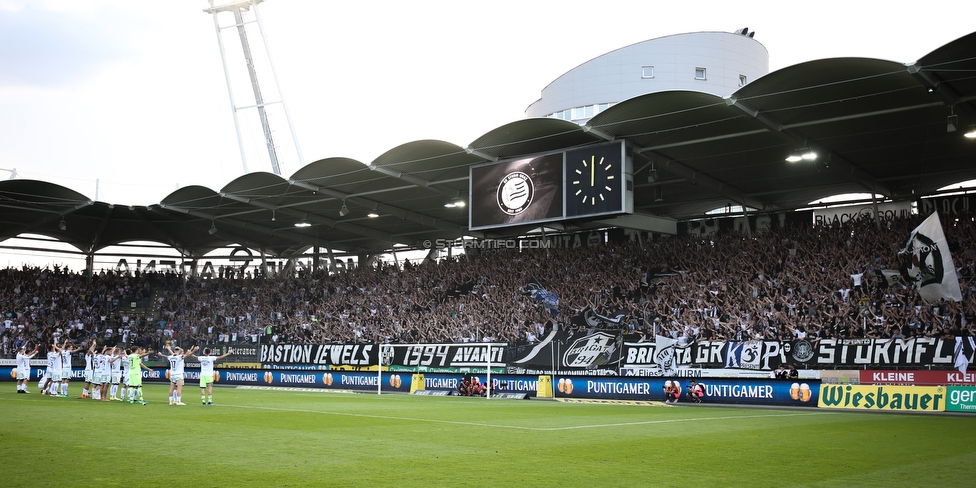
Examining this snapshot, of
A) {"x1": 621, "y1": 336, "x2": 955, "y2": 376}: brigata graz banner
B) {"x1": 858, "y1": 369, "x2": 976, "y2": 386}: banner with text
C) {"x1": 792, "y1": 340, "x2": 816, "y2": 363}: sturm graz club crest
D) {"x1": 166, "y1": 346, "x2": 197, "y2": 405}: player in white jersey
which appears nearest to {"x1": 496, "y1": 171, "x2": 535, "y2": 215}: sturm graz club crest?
{"x1": 621, "y1": 336, "x2": 955, "y2": 376}: brigata graz banner

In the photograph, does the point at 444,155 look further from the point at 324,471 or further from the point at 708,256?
the point at 324,471

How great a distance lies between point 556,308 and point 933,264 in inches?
656

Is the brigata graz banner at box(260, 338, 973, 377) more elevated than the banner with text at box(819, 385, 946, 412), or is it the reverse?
the brigata graz banner at box(260, 338, 973, 377)

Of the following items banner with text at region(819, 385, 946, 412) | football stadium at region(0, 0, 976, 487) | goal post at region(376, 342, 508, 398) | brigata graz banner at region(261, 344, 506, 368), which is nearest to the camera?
football stadium at region(0, 0, 976, 487)

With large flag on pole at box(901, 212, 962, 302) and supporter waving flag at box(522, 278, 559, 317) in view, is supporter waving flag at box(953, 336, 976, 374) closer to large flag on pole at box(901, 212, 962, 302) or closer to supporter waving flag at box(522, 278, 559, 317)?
large flag on pole at box(901, 212, 962, 302)

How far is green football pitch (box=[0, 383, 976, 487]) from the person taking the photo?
9.72m

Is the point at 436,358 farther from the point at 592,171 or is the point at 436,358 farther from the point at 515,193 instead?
the point at 592,171

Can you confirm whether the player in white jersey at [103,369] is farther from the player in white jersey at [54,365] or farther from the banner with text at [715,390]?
the banner with text at [715,390]

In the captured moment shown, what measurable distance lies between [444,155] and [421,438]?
67.3 feet

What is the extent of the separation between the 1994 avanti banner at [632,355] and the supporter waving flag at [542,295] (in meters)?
3.40

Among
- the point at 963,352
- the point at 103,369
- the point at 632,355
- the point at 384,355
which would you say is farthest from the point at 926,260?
the point at 103,369

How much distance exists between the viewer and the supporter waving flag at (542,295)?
1521 inches

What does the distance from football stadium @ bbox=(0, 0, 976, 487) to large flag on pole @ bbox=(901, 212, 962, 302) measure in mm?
100

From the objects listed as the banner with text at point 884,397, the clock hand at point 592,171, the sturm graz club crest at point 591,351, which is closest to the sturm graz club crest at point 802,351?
the banner with text at point 884,397
